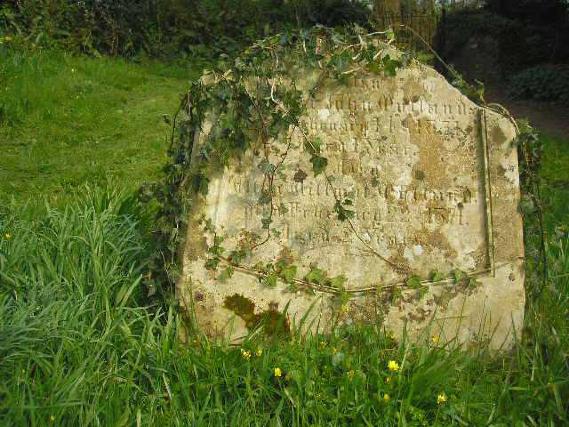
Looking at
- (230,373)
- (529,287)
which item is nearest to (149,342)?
(230,373)

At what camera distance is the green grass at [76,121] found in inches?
239

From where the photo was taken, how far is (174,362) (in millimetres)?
3146

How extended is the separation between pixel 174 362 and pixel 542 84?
8901mm

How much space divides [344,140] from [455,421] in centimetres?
Answer: 142

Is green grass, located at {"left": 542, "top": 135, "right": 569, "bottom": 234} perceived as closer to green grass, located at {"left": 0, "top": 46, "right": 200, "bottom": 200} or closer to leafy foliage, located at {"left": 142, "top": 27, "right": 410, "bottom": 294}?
leafy foliage, located at {"left": 142, "top": 27, "right": 410, "bottom": 294}

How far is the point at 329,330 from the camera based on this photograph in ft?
12.0

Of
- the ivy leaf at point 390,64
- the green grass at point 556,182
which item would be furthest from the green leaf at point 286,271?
the green grass at point 556,182

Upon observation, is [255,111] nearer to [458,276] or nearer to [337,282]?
[337,282]

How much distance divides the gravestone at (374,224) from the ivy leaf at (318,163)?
0.04 meters

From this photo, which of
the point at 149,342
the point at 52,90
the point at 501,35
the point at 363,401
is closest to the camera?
the point at 363,401

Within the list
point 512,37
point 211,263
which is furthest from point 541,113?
point 211,263

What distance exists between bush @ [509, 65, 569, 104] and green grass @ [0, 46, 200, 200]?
16.7ft

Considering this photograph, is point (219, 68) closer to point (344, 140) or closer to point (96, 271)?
point (344, 140)

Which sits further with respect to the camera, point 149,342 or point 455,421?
point 149,342
